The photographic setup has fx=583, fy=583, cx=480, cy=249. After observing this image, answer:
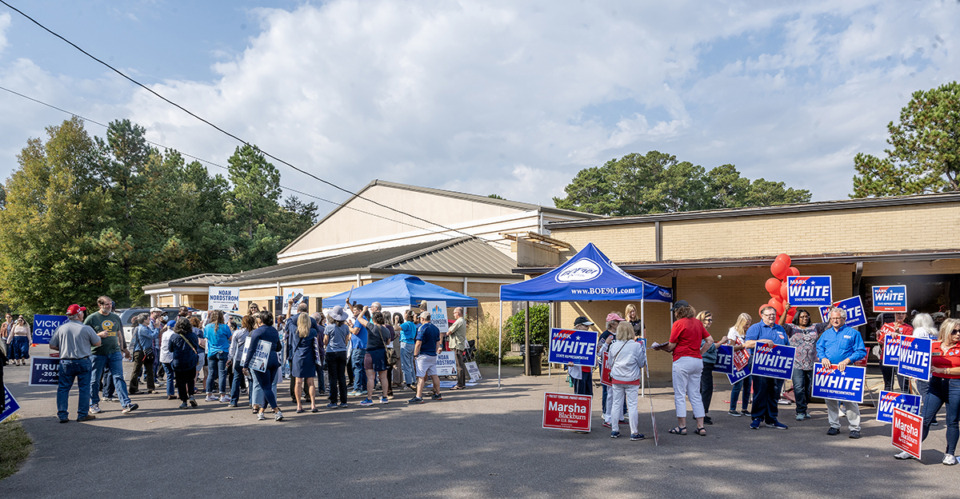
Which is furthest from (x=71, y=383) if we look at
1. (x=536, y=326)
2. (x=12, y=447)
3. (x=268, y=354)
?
(x=536, y=326)

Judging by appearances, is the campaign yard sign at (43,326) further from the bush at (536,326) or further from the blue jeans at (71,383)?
the bush at (536,326)

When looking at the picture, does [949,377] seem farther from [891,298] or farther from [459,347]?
[459,347]

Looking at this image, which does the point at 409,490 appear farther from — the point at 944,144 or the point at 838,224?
the point at 944,144

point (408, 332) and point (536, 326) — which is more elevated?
point (408, 332)

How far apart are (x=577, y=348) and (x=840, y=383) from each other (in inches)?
145

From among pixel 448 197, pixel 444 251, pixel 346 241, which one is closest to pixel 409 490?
pixel 444 251

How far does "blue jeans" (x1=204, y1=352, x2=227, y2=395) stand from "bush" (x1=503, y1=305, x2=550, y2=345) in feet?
32.7

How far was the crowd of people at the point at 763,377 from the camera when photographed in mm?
6582

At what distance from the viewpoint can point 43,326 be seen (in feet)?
37.4

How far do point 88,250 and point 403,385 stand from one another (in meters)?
32.7

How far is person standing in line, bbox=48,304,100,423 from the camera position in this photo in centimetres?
909

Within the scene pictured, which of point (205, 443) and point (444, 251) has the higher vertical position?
point (444, 251)

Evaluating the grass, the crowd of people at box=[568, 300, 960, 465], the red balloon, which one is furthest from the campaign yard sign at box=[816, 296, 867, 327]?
the grass

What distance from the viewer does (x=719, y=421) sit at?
9.36 meters
